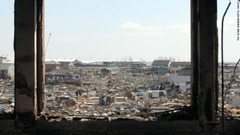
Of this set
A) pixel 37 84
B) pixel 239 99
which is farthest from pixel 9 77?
pixel 37 84

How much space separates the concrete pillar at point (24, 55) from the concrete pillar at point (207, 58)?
3.20 metres

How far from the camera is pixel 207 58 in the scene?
312 inches

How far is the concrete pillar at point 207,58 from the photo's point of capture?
311 inches

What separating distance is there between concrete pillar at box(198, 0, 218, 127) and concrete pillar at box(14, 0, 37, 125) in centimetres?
320

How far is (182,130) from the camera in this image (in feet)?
25.9

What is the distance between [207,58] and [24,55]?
137 inches

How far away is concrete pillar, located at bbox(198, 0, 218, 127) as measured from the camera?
790cm

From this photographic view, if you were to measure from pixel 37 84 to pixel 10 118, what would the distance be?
99 cm

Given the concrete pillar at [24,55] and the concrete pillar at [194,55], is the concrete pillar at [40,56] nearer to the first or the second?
the concrete pillar at [24,55]

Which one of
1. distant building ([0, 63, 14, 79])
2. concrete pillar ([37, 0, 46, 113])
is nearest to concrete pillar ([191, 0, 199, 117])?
→ concrete pillar ([37, 0, 46, 113])

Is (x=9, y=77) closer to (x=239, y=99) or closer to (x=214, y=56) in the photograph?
(x=239, y=99)

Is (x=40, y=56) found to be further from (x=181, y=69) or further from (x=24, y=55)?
(x=181, y=69)

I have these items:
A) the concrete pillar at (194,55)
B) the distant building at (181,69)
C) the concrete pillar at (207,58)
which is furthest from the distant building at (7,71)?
the concrete pillar at (207,58)

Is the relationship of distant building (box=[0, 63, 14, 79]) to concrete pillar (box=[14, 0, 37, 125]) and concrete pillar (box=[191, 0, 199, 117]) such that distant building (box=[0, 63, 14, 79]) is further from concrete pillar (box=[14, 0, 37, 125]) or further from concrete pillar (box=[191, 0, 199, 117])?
concrete pillar (box=[191, 0, 199, 117])
